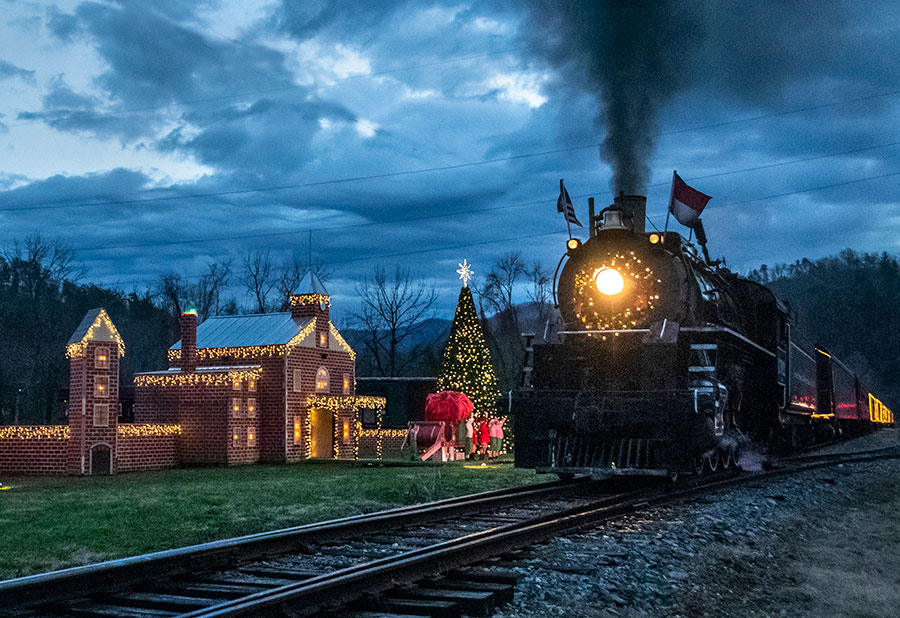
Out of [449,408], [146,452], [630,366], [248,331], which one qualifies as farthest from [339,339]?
[630,366]

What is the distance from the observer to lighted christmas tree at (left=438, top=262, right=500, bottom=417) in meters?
27.6

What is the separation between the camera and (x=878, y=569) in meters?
7.50

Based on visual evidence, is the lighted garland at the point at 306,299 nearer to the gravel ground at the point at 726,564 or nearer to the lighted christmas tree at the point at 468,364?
the lighted christmas tree at the point at 468,364

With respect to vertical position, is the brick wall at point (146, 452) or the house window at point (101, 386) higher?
the house window at point (101, 386)

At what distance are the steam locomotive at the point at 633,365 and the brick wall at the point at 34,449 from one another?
14.2m

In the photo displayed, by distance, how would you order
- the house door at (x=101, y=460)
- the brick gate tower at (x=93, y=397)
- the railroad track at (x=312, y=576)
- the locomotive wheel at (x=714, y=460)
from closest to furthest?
the railroad track at (x=312, y=576) → the locomotive wheel at (x=714, y=460) → the brick gate tower at (x=93, y=397) → the house door at (x=101, y=460)

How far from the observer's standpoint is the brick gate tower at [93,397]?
68.7ft

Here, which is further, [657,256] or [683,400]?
[657,256]

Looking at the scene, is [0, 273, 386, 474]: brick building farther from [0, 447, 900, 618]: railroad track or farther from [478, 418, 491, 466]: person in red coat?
[0, 447, 900, 618]: railroad track

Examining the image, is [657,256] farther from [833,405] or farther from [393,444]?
[393,444]

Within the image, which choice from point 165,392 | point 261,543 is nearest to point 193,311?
point 165,392

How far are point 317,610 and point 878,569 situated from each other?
5.32 m

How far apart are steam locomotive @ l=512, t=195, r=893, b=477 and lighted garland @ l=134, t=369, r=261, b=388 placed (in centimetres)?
1414

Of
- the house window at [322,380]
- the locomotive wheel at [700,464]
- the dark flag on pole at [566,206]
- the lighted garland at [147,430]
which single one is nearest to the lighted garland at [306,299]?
the house window at [322,380]
